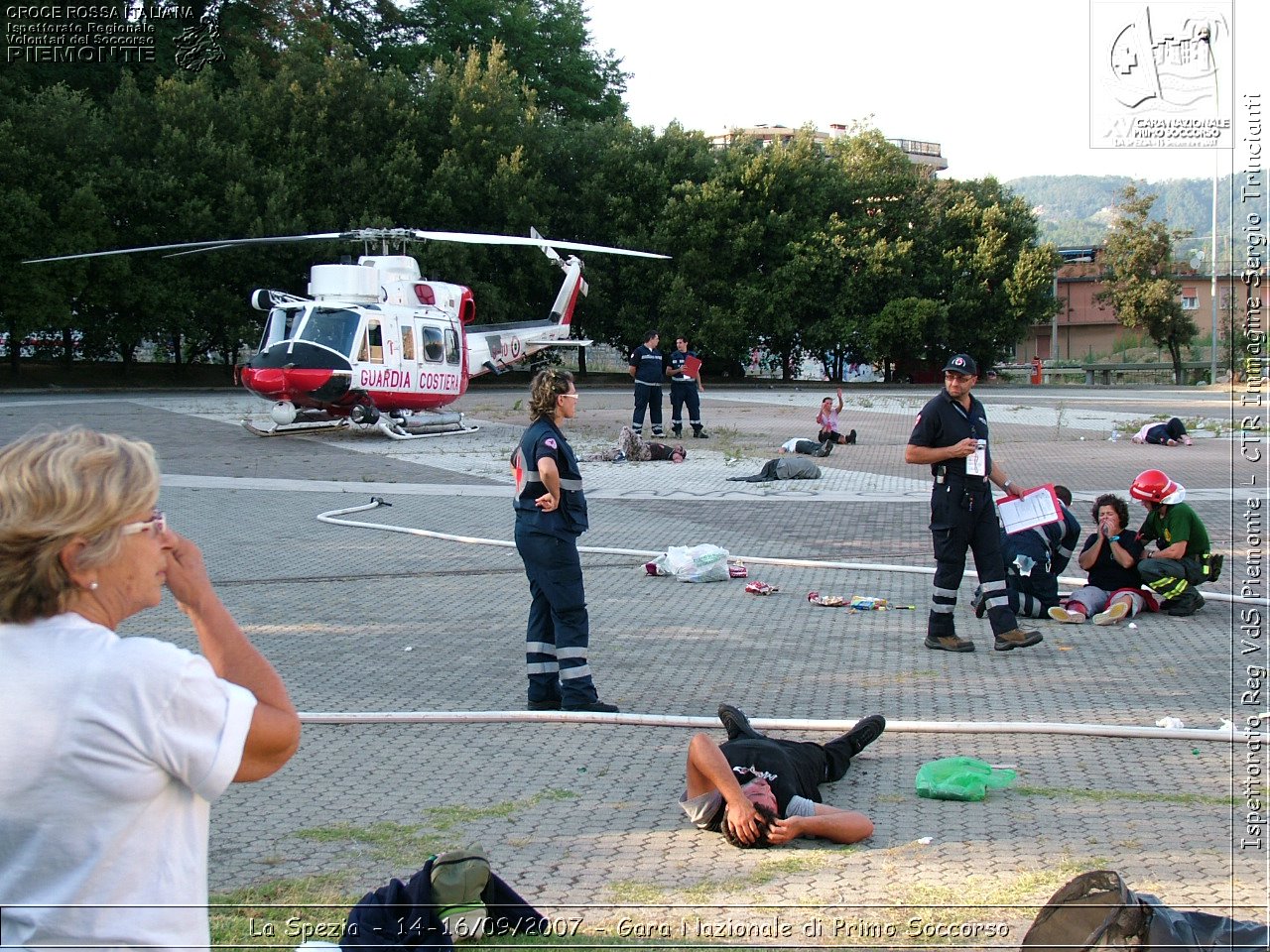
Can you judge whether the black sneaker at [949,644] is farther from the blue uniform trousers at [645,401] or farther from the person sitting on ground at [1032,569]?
the blue uniform trousers at [645,401]

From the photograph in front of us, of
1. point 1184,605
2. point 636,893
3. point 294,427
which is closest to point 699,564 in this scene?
point 1184,605

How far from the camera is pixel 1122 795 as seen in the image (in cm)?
523

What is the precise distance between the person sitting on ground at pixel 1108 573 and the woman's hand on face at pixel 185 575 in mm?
7945

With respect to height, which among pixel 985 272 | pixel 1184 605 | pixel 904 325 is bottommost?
pixel 1184 605

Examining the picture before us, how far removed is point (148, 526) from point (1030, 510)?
7898mm

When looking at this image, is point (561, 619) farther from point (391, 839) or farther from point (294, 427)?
point (294, 427)

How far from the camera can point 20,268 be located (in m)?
35.9

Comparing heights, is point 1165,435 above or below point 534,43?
below

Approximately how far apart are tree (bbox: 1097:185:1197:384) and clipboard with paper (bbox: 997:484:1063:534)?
45474 mm

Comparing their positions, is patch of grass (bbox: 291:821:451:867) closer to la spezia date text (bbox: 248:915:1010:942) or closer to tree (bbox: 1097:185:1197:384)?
la spezia date text (bbox: 248:915:1010:942)

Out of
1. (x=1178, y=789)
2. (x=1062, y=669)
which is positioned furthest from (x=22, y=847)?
(x=1062, y=669)

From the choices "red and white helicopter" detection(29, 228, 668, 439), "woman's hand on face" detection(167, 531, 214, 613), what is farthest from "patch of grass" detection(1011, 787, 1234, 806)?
"red and white helicopter" detection(29, 228, 668, 439)

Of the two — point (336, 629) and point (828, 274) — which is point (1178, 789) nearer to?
point (336, 629)

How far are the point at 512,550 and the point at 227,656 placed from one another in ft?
32.8
